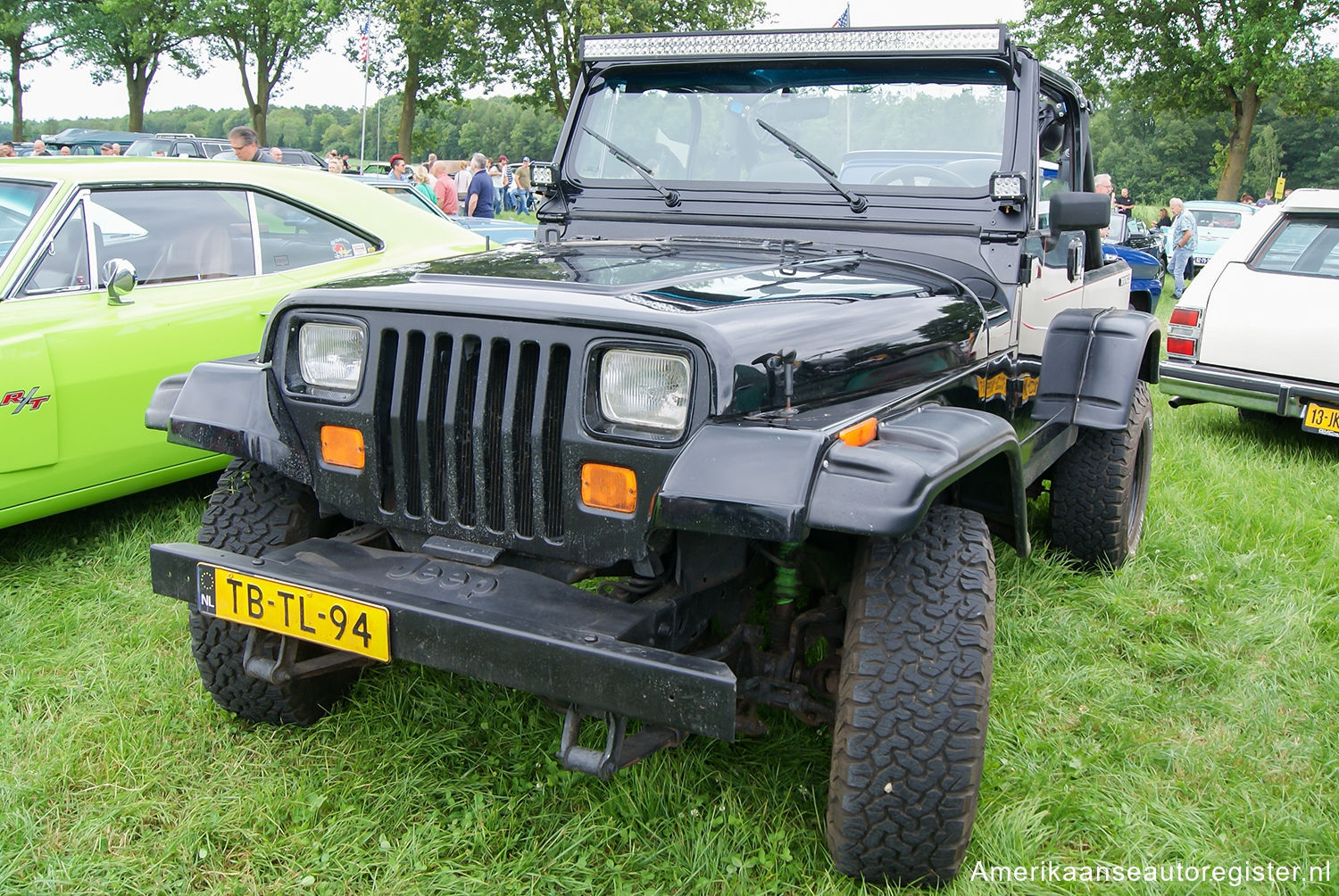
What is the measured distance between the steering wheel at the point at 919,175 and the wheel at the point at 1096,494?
119 cm

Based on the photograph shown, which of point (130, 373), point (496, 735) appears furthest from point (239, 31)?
point (496, 735)

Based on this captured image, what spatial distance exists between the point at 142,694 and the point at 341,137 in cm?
6088

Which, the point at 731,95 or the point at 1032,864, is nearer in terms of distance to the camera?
the point at 1032,864

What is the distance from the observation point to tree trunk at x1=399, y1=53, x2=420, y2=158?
984 inches

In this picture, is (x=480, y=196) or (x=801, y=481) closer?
(x=801, y=481)

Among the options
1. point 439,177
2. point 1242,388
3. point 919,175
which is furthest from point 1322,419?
point 439,177

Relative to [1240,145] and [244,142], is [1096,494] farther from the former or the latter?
[1240,145]

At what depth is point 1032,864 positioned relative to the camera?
7.57 ft

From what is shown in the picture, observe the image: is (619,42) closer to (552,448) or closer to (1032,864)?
(552,448)

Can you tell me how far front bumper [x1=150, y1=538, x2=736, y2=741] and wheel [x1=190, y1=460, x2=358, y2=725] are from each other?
0.70 feet

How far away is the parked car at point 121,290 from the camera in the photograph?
3656mm

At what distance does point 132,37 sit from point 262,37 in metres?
3.98

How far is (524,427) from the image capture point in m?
2.16

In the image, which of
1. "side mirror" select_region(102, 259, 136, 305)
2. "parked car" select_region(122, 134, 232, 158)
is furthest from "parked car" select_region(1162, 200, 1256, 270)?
"parked car" select_region(122, 134, 232, 158)
